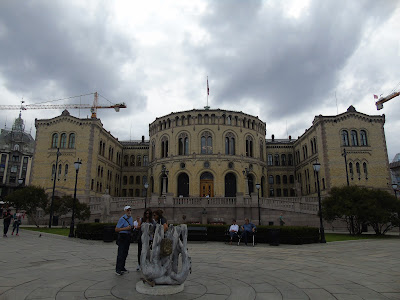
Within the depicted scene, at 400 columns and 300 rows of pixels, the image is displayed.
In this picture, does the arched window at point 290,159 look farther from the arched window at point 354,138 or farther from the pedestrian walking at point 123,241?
the pedestrian walking at point 123,241

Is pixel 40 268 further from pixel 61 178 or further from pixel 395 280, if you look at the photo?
pixel 61 178

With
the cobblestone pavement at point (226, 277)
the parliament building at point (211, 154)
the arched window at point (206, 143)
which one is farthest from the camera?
Answer: the arched window at point (206, 143)

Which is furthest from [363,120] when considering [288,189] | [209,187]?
[209,187]

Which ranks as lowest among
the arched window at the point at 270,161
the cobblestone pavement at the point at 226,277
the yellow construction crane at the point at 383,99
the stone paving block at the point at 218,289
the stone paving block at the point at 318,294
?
the stone paving block at the point at 318,294

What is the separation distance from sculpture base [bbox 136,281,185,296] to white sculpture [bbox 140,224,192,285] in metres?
0.13

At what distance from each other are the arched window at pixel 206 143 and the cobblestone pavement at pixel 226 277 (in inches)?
1364

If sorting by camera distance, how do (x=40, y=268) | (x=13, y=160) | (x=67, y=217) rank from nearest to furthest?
1. (x=40, y=268)
2. (x=67, y=217)
3. (x=13, y=160)

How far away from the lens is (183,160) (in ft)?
152

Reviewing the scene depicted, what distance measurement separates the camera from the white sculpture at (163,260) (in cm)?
670

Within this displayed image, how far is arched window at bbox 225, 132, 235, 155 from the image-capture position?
156 ft

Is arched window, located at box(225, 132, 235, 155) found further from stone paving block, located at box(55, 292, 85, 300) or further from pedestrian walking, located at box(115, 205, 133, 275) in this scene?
stone paving block, located at box(55, 292, 85, 300)

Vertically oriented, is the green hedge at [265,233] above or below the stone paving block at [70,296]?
above

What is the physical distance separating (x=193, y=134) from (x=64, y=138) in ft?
67.5

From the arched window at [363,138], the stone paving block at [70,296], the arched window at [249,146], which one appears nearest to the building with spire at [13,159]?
the arched window at [249,146]
